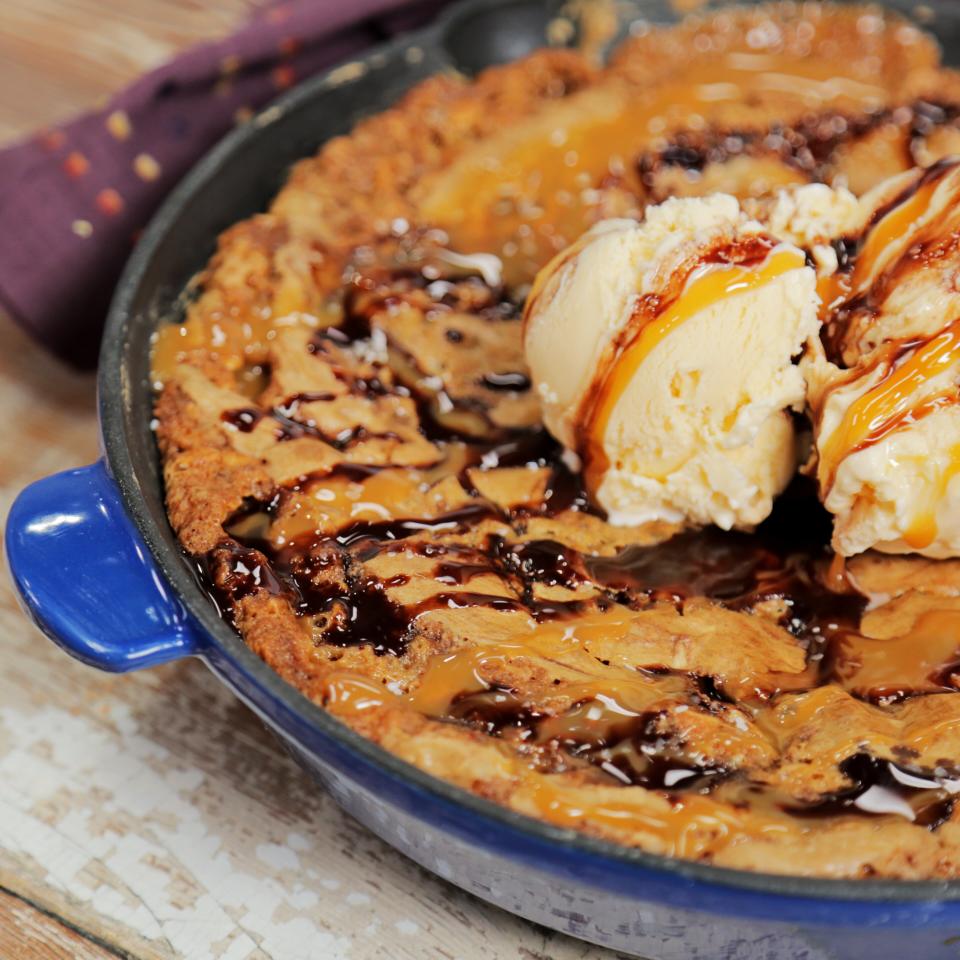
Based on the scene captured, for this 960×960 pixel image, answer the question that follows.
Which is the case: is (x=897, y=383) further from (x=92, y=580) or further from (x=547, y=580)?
(x=92, y=580)

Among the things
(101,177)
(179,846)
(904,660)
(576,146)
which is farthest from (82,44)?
(904,660)

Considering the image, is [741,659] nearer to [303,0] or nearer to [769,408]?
[769,408]

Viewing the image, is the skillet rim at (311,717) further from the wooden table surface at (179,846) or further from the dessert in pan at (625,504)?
the wooden table surface at (179,846)

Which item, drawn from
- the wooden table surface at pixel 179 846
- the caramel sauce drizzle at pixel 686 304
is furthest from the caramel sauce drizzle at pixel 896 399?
the wooden table surface at pixel 179 846

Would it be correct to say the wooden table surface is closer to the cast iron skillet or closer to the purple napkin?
the cast iron skillet

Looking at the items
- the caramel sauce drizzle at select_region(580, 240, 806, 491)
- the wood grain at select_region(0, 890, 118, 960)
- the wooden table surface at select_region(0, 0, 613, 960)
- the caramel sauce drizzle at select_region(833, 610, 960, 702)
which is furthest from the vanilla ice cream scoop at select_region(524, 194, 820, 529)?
the wood grain at select_region(0, 890, 118, 960)

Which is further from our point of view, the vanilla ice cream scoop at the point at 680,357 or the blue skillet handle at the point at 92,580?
the vanilla ice cream scoop at the point at 680,357
